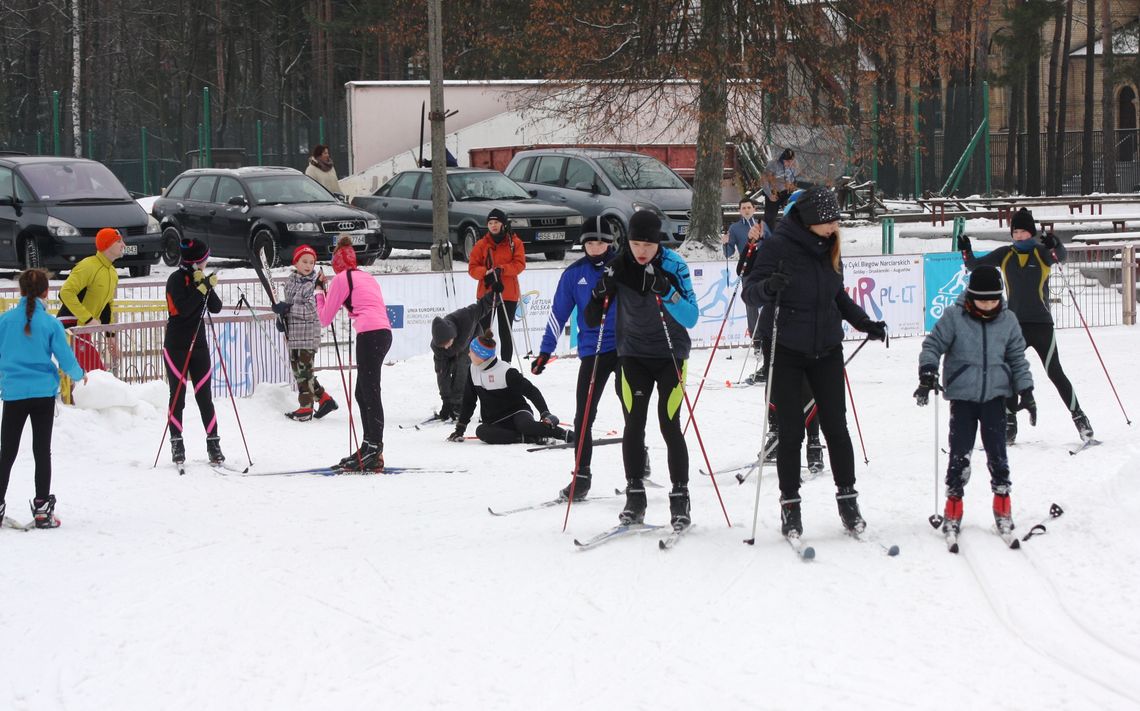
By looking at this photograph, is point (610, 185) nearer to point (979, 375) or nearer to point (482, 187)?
point (482, 187)

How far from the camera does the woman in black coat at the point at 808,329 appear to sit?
7.25 metres

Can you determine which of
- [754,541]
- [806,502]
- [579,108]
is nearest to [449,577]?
[754,541]

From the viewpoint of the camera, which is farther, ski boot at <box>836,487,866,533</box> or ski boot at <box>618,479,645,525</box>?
ski boot at <box>618,479,645,525</box>

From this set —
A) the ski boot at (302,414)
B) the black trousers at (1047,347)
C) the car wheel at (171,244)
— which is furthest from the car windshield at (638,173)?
the black trousers at (1047,347)

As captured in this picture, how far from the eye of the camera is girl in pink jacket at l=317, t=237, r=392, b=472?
1052cm

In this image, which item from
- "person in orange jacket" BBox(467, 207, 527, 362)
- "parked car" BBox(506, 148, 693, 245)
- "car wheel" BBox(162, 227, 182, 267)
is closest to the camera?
"person in orange jacket" BBox(467, 207, 527, 362)

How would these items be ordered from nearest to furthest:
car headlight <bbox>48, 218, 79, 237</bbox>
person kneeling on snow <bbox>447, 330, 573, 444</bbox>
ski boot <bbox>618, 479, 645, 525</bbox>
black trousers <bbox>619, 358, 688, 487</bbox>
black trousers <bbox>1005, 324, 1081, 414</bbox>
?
1. black trousers <bbox>619, 358, 688, 487</bbox>
2. ski boot <bbox>618, 479, 645, 525</bbox>
3. black trousers <bbox>1005, 324, 1081, 414</bbox>
4. person kneeling on snow <bbox>447, 330, 573, 444</bbox>
5. car headlight <bbox>48, 218, 79, 237</bbox>

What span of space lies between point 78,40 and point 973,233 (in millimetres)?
27629

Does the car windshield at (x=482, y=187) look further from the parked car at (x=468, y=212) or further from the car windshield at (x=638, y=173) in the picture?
the car windshield at (x=638, y=173)

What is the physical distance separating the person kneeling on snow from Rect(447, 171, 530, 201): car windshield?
38.9ft

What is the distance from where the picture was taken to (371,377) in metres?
10.5

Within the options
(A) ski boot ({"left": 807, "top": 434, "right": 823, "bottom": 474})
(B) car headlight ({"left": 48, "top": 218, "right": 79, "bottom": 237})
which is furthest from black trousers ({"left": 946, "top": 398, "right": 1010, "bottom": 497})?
(B) car headlight ({"left": 48, "top": 218, "right": 79, "bottom": 237})

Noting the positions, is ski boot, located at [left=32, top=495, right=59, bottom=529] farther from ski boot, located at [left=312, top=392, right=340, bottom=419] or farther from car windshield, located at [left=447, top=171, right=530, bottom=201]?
car windshield, located at [left=447, top=171, right=530, bottom=201]

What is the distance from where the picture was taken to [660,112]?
3048cm
